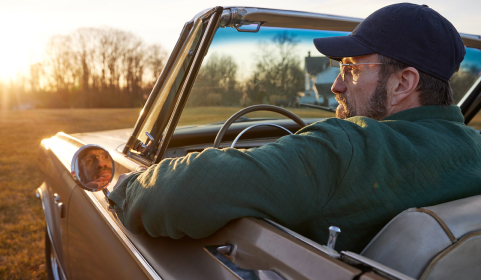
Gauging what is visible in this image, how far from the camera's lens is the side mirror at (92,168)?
1378 millimetres

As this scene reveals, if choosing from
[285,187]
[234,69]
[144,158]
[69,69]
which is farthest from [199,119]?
[69,69]

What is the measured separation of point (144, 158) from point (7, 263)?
2545 millimetres

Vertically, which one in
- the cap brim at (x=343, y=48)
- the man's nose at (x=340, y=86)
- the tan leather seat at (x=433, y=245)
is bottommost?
the tan leather seat at (x=433, y=245)

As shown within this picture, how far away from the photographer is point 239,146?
2.65 m

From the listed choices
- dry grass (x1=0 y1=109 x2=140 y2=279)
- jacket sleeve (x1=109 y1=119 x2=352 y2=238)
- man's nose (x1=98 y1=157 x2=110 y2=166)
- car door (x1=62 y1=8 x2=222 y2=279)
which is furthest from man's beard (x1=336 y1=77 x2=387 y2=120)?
dry grass (x1=0 y1=109 x2=140 y2=279)

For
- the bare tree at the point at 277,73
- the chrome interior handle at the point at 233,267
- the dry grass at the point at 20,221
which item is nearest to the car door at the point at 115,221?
the chrome interior handle at the point at 233,267

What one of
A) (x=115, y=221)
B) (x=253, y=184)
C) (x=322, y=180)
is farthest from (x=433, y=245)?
(x=115, y=221)

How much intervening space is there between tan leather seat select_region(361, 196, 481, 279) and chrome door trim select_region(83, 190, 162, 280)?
2.08 ft

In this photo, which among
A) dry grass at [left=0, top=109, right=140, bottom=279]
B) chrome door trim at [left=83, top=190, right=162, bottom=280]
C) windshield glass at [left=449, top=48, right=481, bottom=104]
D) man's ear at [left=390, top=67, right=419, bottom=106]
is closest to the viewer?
chrome door trim at [left=83, top=190, right=162, bottom=280]

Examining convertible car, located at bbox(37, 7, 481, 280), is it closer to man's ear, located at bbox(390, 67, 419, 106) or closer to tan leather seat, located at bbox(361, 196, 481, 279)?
tan leather seat, located at bbox(361, 196, 481, 279)

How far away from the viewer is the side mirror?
138 centimetres

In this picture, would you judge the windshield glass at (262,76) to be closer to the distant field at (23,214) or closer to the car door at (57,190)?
the distant field at (23,214)

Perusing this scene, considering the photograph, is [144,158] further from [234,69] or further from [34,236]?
[34,236]

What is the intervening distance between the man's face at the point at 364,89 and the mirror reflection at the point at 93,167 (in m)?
1.04
